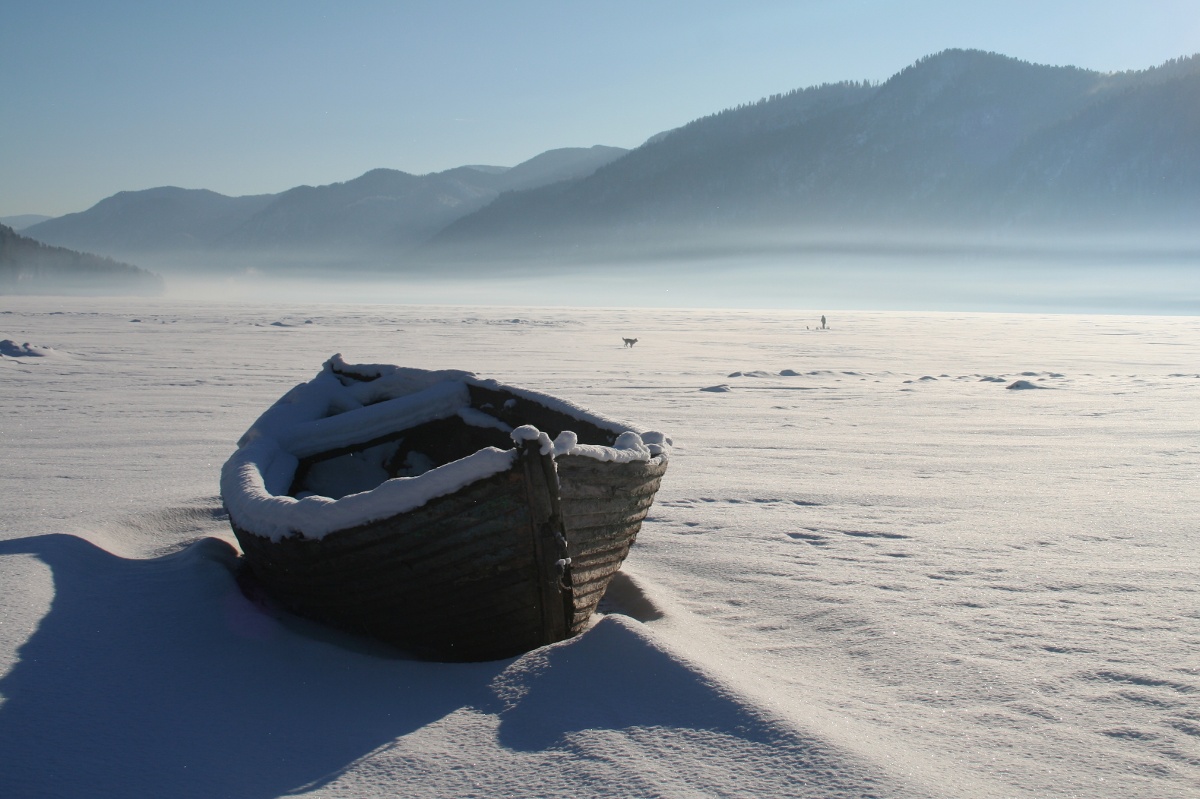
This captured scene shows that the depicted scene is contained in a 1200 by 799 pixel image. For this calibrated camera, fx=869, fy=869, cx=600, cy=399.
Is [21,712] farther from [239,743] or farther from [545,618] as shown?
[545,618]

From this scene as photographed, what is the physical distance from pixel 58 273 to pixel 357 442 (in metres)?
101

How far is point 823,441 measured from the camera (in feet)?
26.9

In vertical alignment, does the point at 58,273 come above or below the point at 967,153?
below

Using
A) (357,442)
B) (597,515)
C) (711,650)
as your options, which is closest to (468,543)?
(597,515)

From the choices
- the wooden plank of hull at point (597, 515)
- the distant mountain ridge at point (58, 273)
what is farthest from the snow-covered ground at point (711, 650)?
the distant mountain ridge at point (58, 273)

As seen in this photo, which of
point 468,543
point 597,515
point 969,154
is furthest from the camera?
point 969,154

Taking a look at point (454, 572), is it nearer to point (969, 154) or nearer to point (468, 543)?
point (468, 543)

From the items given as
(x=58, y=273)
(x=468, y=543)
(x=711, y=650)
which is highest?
(x=58, y=273)

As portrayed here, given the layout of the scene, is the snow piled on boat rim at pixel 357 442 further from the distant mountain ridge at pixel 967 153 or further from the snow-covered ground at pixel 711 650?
the distant mountain ridge at pixel 967 153

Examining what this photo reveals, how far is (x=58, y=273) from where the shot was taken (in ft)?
293

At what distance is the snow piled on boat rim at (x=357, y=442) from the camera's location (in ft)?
9.62

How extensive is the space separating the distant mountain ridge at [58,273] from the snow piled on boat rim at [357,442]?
3179 inches

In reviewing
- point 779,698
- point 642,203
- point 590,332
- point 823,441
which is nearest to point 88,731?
point 779,698

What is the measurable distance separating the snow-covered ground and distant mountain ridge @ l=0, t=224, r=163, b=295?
268ft
